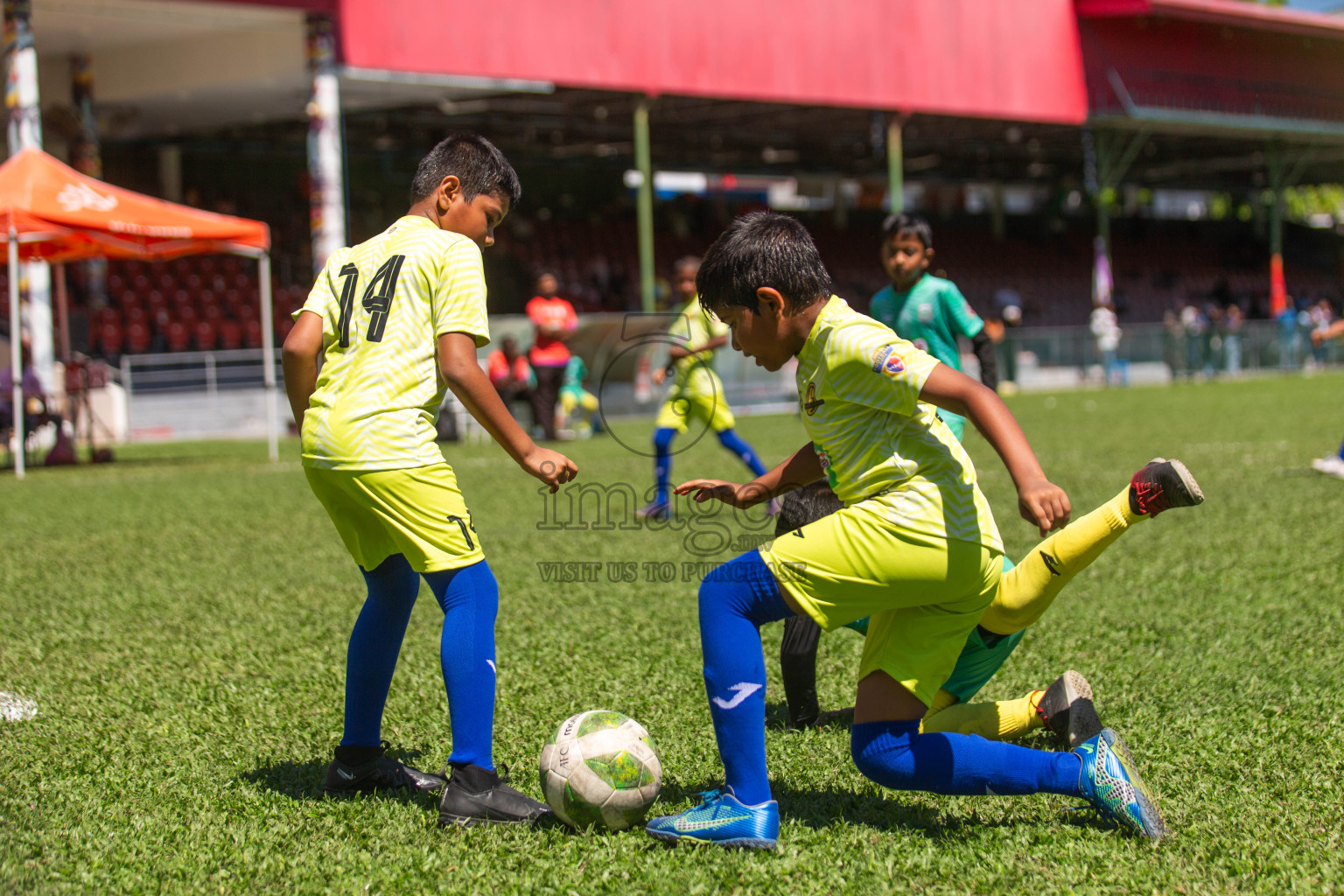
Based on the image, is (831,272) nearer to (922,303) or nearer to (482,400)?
(922,303)

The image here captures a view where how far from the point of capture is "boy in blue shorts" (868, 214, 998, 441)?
5496 mm

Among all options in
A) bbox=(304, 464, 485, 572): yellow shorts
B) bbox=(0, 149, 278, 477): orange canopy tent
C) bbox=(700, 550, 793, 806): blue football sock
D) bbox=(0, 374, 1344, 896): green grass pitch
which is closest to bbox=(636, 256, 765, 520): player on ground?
bbox=(0, 374, 1344, 896): green grass pitch

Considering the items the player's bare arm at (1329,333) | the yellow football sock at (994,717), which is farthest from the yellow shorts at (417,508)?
the player's bare arm at (1329,333)

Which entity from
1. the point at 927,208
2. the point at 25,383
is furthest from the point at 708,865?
the point at 927,208

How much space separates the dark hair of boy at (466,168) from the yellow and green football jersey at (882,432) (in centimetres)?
93

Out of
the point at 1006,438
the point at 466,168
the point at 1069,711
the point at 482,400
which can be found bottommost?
the point at 1069,711

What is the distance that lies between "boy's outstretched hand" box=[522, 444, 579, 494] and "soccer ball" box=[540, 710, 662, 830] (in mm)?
636

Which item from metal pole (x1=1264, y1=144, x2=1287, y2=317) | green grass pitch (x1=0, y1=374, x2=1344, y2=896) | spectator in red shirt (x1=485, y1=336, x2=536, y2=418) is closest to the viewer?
green grass pitch (x1=0, y1=374, x2=1344, y2=896)

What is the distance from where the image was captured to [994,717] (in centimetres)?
332

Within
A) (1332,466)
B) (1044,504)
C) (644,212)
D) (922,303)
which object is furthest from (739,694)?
(644,212)

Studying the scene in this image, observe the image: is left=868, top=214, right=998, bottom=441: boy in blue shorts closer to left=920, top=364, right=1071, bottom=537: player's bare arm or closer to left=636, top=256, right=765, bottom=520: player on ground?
left=636, top=256, right=765, bottom=520: player on ground

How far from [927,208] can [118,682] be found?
117 ft

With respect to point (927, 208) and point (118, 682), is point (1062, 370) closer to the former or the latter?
point (927, 208)

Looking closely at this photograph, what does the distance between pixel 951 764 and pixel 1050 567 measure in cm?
65
